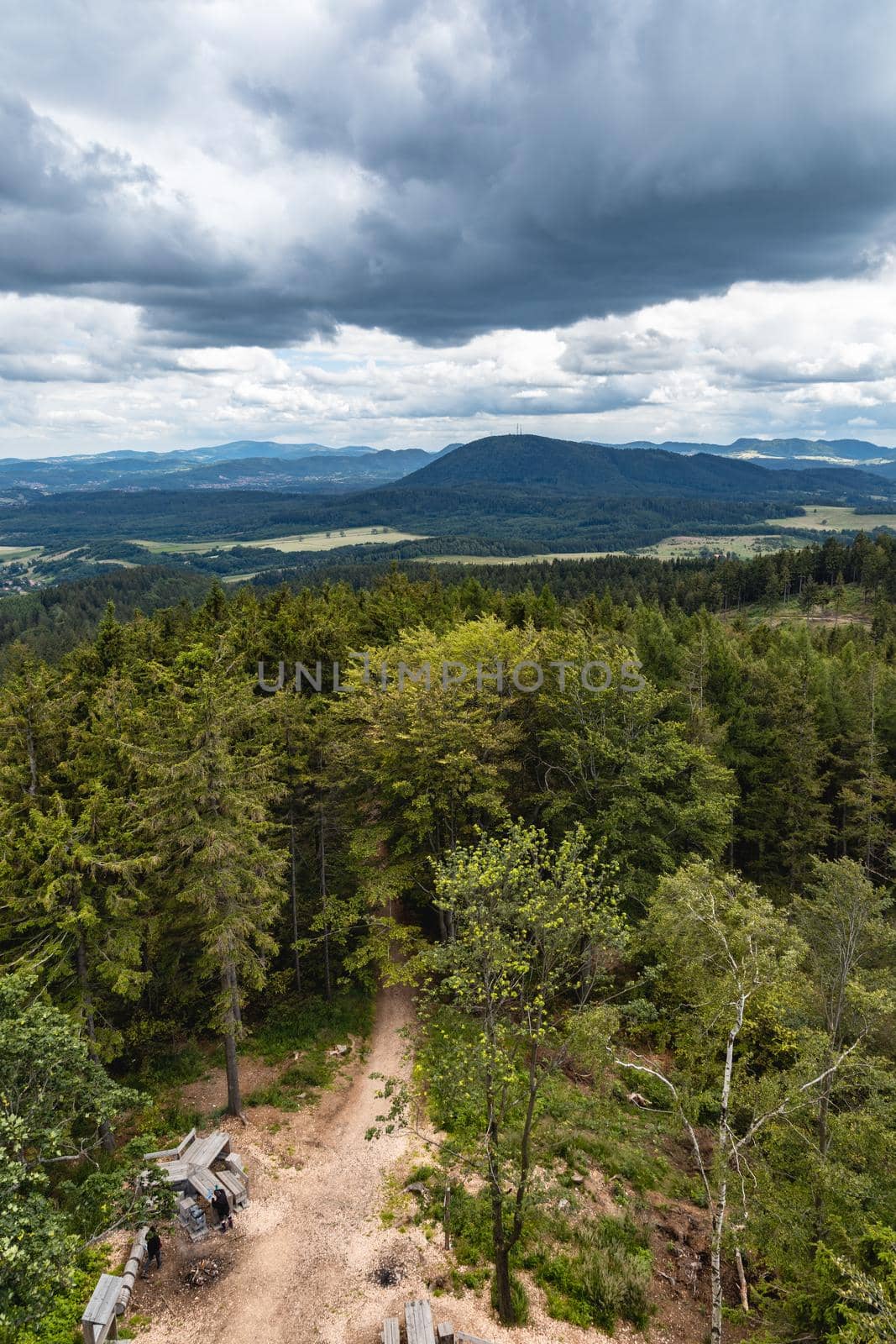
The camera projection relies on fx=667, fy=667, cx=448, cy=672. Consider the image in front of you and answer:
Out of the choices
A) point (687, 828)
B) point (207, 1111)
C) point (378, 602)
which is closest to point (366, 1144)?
point (207, 1111)

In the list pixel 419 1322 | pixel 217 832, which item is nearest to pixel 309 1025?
pixel 217 832

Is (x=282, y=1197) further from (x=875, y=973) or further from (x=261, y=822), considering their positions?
(x=875, y=973)

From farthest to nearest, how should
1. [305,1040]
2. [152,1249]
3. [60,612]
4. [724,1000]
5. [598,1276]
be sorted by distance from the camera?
[60,612]
[305,1040]
[598,1276]
[152,1249]
[724,1000]

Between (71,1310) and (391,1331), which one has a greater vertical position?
(71,1310)

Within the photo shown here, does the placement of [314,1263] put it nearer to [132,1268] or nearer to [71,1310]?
[132,1268]

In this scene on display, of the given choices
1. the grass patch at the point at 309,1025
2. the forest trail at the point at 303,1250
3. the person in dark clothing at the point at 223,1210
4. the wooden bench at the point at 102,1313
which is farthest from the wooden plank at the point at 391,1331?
the grass patch at the point at 309,1025

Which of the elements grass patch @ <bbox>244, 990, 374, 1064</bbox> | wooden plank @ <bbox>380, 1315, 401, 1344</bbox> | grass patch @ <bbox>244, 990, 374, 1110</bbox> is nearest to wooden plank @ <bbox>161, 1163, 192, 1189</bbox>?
grass patch @ <bbox>244, 990, 374, 1110</bbox>
